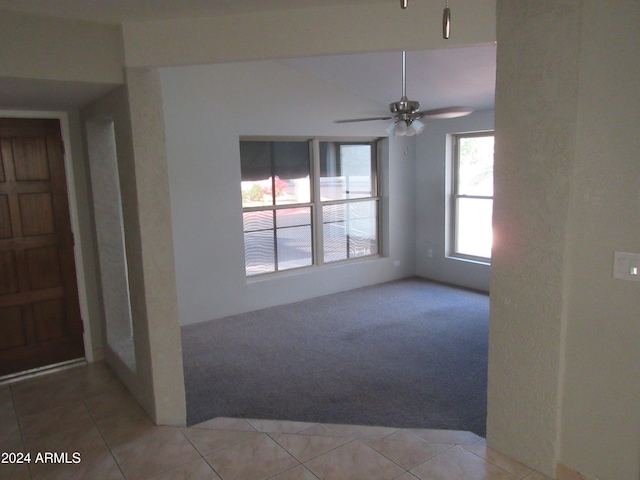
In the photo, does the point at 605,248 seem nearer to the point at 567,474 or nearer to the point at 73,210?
the point at 567,474

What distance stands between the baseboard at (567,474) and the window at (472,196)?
4.60 meters

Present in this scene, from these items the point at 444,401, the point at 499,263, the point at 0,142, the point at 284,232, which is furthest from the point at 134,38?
the point at 284,232

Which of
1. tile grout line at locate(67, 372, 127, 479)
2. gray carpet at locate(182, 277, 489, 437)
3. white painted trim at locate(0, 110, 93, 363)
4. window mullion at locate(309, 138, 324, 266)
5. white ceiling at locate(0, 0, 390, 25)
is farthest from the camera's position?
window mullion at locate(309, 138, 324, 266)

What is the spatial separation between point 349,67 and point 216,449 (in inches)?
169

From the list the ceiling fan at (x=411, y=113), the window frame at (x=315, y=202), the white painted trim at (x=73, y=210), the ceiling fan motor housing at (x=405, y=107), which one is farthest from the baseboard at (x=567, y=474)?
the window frame at (x=315, y=202)

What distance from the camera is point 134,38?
2691 millimetres

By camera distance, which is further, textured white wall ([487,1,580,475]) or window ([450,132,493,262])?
window ([450,132,493,262])

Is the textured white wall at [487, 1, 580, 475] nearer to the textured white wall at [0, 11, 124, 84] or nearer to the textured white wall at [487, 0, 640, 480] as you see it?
the textured white wall at [487, 0, 640, 480]

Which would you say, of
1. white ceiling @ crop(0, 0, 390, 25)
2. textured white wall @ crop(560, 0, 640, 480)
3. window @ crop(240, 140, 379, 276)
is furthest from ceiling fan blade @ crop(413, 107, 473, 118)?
window @ crop(240, 140, 379, 276)

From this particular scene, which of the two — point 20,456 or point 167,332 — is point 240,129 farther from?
point 20,456

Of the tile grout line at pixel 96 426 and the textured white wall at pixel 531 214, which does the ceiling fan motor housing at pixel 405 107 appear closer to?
the textured white wall at pixel 531 214

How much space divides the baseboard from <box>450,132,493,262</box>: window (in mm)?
4605

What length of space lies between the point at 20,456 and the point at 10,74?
6.99 ft

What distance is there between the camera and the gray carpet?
3.50 meters
